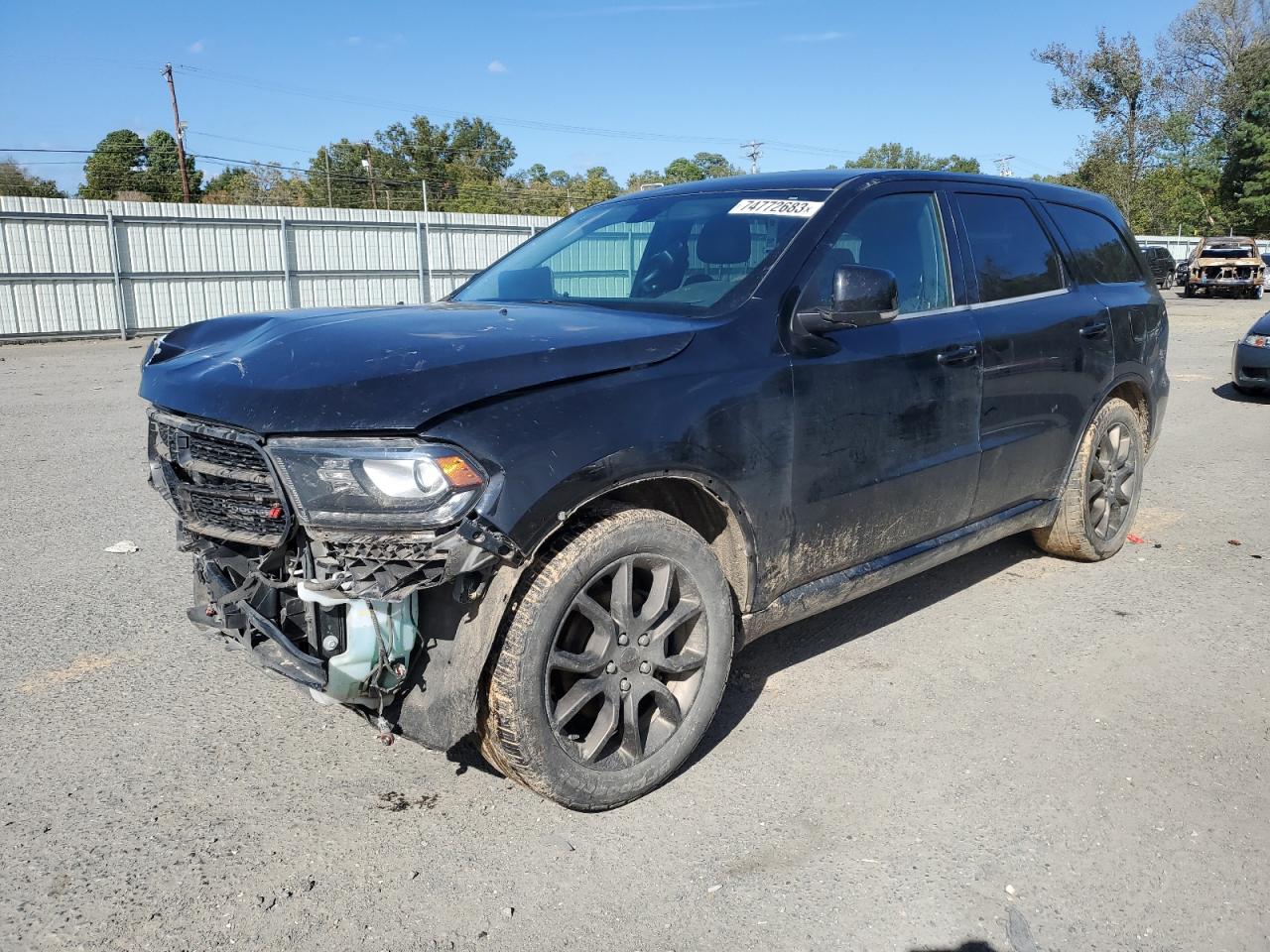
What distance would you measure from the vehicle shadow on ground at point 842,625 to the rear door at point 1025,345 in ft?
2.17

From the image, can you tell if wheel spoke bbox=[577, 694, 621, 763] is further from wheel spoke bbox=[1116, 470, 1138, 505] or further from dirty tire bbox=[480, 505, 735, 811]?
wheel spoke bbox=[1116, 470, 1138, 505]

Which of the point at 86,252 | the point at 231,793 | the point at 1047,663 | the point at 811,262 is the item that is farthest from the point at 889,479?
the point at 86,252

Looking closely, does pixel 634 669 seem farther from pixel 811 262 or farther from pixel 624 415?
pixel 811 262

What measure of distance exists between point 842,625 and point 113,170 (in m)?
65.5

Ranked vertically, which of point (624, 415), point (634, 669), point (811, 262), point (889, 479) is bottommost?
point (634, 669)

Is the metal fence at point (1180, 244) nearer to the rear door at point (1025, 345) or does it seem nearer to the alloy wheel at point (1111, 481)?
the alloy wheel at point (1111, 481)

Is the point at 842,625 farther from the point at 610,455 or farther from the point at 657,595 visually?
the point at 610,455

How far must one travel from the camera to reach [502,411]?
255 cm

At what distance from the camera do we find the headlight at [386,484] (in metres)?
2.43

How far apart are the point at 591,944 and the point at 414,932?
435mm

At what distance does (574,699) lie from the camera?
2.83 m

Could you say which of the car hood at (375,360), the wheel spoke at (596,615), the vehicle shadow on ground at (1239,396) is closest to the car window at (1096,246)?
the car hood at (375,360)

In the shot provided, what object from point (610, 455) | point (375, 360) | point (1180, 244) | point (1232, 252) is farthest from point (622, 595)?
point (1180, 244)

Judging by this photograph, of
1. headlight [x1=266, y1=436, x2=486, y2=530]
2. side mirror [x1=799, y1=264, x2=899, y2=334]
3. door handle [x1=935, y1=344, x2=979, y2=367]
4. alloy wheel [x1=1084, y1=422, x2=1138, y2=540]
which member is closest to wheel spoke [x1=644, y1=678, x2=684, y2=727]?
headlight [x1=266, y1=436, x2=486, y2=530]
